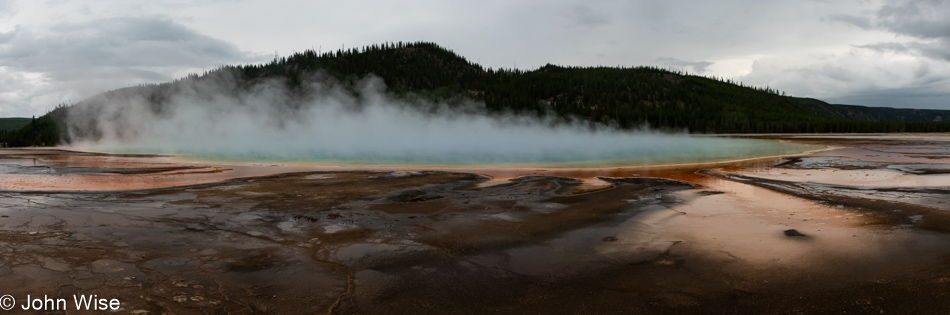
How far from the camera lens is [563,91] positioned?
124062mm

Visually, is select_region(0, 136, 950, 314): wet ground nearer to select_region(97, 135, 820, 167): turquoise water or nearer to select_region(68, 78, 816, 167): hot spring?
select_region(97, 135, 820, 167): turquoise water

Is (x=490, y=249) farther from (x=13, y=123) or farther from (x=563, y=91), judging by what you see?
(x=13, y=123)

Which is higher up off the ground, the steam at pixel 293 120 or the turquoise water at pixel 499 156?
the steam at pixel 293 120

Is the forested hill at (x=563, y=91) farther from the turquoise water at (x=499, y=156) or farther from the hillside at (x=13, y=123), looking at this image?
the hillside at (x=13, y=123)

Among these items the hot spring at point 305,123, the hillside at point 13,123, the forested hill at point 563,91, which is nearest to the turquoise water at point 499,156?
the hot spring at point 305,123

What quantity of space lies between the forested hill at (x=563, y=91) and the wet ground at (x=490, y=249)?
88124mm

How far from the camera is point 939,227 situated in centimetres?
700

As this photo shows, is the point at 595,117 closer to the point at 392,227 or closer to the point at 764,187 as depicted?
the point at 764,187

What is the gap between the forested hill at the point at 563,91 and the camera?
9625 cm

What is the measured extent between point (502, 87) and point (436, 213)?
110 meters

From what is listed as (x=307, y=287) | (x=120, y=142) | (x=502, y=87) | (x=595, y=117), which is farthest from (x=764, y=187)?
(x=502, y=87)

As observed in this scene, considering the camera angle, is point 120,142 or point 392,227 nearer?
point 392,227

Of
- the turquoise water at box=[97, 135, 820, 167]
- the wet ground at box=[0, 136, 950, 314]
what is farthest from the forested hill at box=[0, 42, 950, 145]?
the wet ground at box=[0, 136, 950, 314]

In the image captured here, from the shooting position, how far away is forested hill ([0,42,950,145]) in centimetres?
9625
